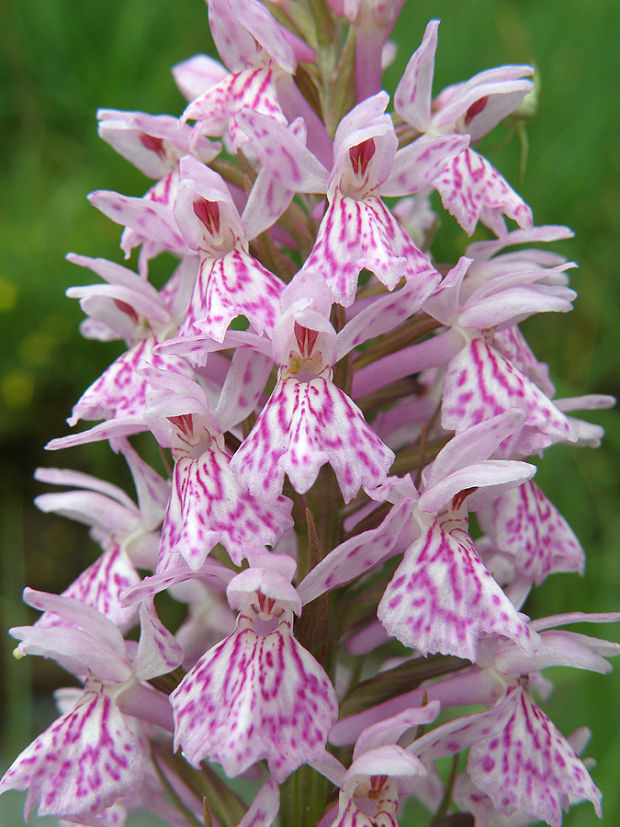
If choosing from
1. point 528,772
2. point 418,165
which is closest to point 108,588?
point 528,772

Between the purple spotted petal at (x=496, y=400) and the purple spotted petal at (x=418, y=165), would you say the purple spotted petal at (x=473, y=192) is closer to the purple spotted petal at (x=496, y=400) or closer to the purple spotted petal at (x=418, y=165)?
the purple spotted petal at (x=418, y=165)

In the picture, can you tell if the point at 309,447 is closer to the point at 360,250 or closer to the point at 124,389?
the point at 360,250

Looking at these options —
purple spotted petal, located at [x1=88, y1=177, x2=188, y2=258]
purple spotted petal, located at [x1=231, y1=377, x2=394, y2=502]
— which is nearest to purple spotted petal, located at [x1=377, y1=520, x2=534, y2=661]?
purple spotted petal, located at [x1=231, y1=377, x2=394, y2=502]

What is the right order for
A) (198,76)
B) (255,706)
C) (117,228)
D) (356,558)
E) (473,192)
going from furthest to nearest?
(117,228) → (198,76) → (473,192) → (356,558) → (255,706)

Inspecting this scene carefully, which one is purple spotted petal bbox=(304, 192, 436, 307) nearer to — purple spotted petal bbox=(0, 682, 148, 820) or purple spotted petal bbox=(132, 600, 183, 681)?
purple spotted petal bbox=(132, 600, 183, 681)

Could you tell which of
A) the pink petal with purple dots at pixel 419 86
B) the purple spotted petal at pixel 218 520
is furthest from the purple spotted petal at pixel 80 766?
the pink petal with purple dots at pixel 419 86

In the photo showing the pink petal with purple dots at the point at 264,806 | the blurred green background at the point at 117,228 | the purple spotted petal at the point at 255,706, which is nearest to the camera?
the purple spotted petal at the point at 255,706

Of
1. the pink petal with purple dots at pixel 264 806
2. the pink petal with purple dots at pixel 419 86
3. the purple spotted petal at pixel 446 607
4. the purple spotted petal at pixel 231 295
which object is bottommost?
the pink petal with purple dots at pixel 264 806

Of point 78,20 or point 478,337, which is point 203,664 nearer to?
point 478,337
